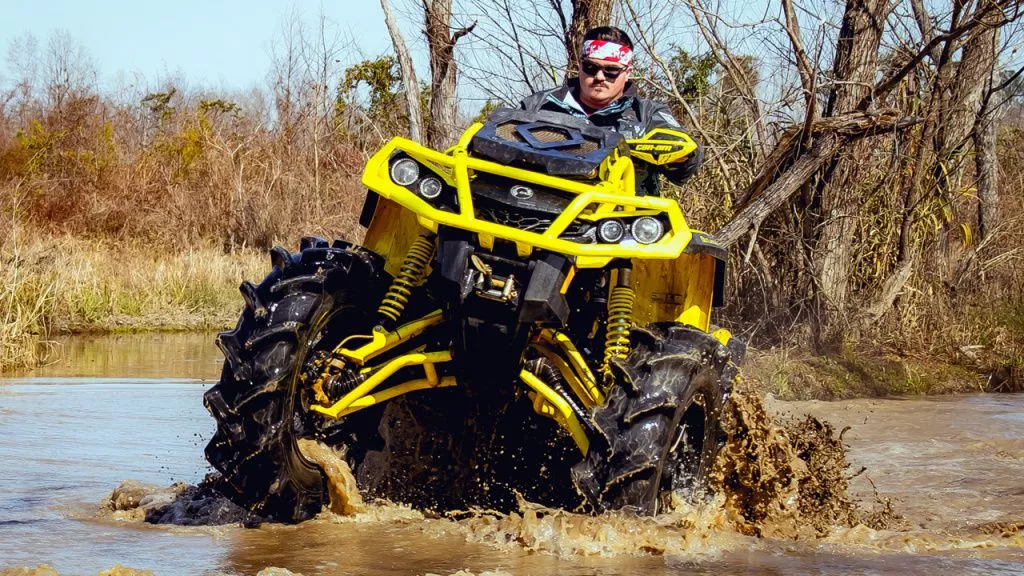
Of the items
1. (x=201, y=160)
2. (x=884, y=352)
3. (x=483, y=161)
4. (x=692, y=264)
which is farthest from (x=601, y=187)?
(x=201, y=160)

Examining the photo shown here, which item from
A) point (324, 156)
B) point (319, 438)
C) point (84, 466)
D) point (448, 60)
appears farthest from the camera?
point (324, 156)

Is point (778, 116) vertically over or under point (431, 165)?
over

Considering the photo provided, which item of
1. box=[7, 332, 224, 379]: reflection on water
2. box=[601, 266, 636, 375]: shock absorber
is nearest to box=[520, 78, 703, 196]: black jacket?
box=[601, 266, 636, 375]: shock absorber

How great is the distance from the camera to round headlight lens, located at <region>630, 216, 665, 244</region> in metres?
5.00

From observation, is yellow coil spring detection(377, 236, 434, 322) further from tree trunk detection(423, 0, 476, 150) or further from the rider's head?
tree trunk detection(423, 0, 476, 150)

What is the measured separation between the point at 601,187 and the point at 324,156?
63.2 ft

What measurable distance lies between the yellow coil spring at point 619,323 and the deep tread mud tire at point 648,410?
0.16 ft

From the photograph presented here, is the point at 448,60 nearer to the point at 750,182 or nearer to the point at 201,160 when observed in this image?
the point at 750,182

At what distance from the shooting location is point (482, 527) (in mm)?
5449

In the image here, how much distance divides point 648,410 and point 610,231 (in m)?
0.69

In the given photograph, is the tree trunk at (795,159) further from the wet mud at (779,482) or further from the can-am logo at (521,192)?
the can-am logo at (521,192)

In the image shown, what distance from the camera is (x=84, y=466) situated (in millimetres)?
7570

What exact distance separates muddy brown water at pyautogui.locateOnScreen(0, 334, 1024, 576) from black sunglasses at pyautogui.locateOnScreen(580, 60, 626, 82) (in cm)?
203

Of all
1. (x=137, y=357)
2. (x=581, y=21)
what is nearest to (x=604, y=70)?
(x=581, y=21)
